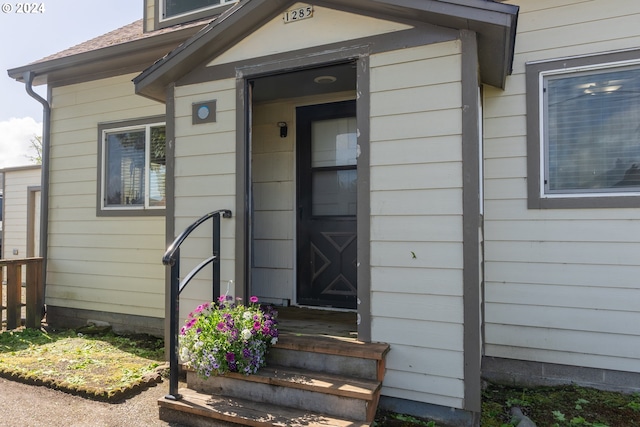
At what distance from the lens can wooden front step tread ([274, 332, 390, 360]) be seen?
2537mm

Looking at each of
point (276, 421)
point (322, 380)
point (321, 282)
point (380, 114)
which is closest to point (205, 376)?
point (276, 421)

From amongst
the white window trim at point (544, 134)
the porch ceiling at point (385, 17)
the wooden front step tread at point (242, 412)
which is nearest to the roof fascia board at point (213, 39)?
the porch ceiling at point (385, 17)

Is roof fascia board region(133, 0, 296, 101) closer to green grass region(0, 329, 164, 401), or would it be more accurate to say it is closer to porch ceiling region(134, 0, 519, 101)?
porch ceiling region(134, 0, 519, 101)

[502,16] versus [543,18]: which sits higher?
[543,18]

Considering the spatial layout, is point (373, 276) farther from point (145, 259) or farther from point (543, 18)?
point (145, 259)

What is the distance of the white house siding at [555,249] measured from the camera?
9.85 ft

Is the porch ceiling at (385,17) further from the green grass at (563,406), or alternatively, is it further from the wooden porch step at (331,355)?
the green grass at (563,406)

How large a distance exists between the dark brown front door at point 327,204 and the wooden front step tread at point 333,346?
122 centimetres

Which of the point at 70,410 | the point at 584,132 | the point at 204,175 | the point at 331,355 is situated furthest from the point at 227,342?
the point at 584,132

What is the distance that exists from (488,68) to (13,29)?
6.73 m

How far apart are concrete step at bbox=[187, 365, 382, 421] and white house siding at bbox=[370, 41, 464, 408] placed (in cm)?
32

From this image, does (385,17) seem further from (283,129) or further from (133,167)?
(133,167)

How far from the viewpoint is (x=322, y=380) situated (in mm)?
2529

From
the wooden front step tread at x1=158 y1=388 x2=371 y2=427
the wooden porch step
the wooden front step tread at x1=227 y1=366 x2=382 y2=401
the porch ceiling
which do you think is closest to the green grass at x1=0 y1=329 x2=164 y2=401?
the wooden front step tread at x1=158 y1=388 x2=371 y2=427
